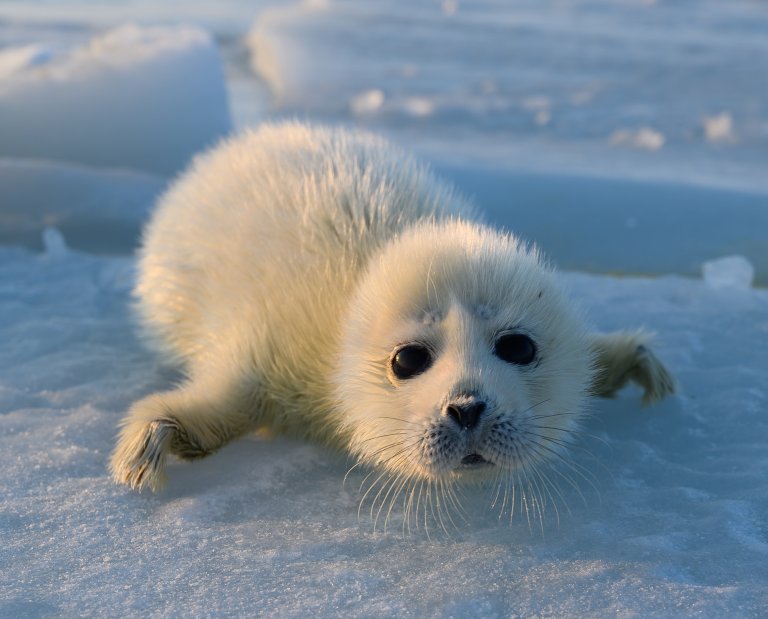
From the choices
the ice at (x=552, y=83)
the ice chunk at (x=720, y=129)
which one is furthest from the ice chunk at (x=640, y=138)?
the ice chunk at (x=720, y=129)

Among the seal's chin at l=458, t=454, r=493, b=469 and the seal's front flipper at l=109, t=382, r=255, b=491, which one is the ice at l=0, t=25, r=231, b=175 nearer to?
the seal's front flipper at l=109, t=382, r=255, b=491

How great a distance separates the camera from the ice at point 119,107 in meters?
4.85

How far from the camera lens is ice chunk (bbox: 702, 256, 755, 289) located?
12.3 ft

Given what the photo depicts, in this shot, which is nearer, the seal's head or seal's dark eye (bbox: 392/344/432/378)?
the seal's head

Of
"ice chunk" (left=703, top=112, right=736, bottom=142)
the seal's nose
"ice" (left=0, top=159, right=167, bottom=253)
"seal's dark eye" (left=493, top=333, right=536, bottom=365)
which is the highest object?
"ice chunk" (left=703, top=112, right=736, bottom=142)

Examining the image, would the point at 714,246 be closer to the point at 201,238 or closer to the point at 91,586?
the point at 201,238

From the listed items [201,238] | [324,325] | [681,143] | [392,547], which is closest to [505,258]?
[324,325]

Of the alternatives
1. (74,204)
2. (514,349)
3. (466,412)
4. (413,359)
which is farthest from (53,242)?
(466,412)

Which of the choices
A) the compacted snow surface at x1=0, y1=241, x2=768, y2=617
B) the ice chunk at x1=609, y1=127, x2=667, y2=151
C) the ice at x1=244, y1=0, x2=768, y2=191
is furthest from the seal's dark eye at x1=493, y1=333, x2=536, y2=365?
the ice chunk at x1=609, y1=127, x2=667, y2=151

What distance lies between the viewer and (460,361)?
2.15 metres

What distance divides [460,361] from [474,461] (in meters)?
0.21

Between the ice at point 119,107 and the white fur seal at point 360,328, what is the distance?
1.82 m

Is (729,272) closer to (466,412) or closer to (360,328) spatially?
(360,328)

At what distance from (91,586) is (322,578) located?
1.42ft
